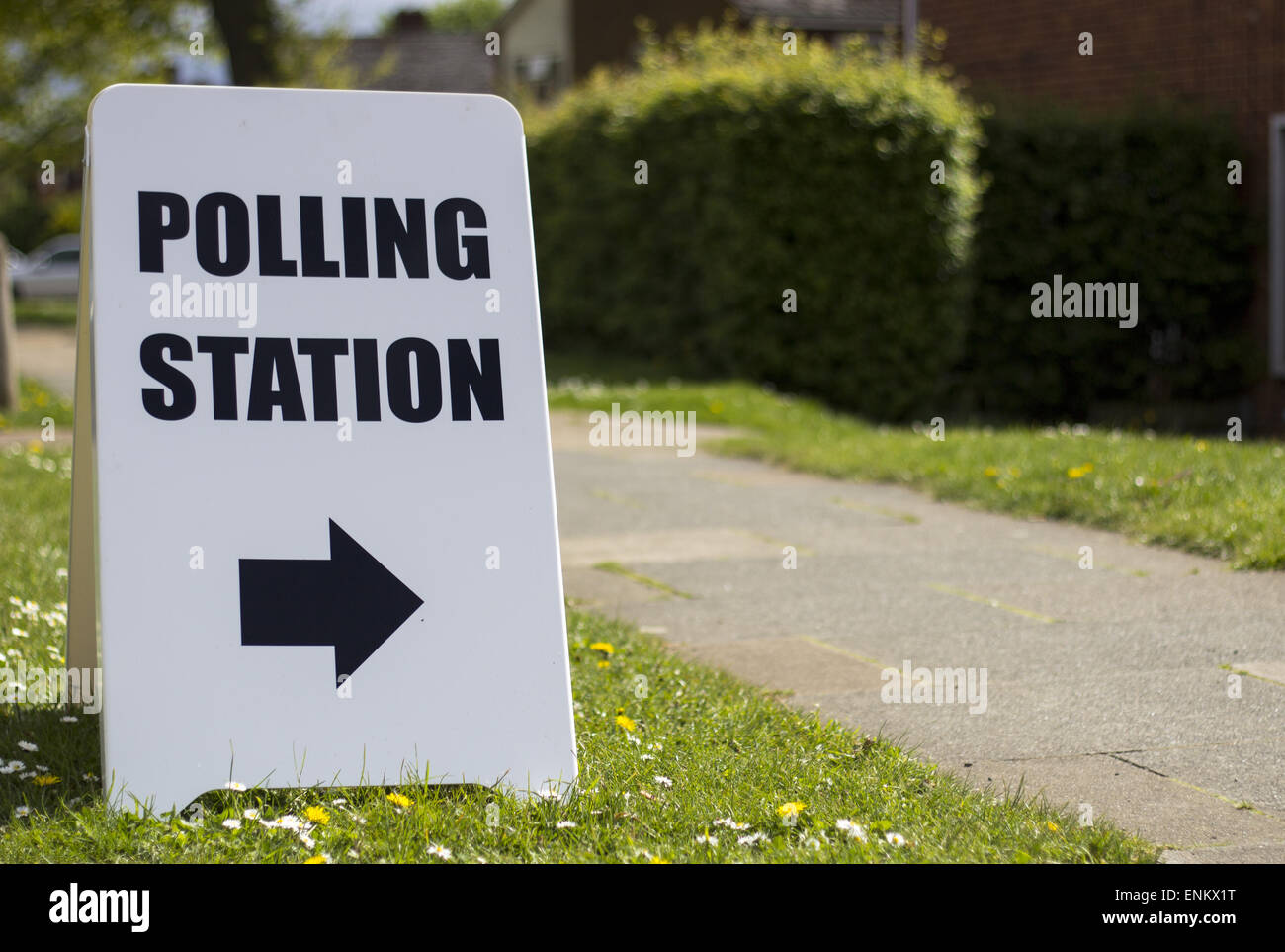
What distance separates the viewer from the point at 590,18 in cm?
3556

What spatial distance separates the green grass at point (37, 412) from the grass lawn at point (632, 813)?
784cm

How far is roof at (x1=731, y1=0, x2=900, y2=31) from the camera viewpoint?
30469 mm

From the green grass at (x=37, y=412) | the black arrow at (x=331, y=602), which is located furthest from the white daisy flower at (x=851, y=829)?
the green grass at (x=37, y=412)

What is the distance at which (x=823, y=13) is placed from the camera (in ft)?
101

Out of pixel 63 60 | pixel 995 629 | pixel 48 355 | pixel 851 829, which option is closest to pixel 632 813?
pixel 851 829

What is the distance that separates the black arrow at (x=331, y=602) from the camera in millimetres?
3664

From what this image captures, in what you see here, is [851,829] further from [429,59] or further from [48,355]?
[429,59]

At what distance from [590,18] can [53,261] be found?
17271 mm

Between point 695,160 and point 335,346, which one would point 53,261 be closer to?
point 695,160

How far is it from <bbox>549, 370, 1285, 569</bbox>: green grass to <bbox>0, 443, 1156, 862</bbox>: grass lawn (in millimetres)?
3333

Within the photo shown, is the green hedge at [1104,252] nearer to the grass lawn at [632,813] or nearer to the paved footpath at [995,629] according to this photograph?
the paved footpath at [995,629]

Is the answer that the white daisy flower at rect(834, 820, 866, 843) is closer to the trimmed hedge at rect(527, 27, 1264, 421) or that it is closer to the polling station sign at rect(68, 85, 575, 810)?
the polling station sign at rect(68, 85, 575, 810)

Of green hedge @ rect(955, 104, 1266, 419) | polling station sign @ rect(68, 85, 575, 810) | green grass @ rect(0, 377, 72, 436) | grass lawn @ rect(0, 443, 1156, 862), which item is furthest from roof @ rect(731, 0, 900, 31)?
grass lawn @ rect(0, 443, 1156, 862)
